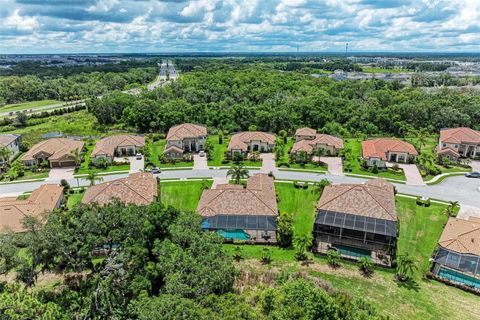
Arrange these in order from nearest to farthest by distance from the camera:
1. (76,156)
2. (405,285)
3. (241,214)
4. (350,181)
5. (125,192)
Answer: (405,285) → (241,214) → (125,192) → (350,181) → (76,156)

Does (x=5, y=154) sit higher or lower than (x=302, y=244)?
higher

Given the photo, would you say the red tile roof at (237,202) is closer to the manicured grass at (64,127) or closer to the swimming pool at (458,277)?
the swimming pool at (458,277)

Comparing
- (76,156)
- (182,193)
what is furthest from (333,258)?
(76,156)

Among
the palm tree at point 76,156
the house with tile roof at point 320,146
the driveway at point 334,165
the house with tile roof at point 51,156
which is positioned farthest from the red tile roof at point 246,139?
the house with tile roof at point 51,156

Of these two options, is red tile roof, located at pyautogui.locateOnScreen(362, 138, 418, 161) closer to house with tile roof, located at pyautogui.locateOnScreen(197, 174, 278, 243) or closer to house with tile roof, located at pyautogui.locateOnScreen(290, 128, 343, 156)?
house with tile roof, located at pyautogui.locateOnScreen(290, 128, 343, 156)

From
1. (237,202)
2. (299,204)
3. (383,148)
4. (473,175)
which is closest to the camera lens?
(237,202)

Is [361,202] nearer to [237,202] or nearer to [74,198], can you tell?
[237,202]
